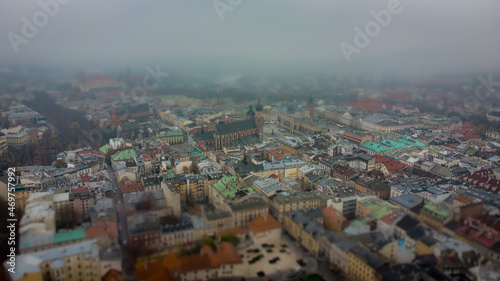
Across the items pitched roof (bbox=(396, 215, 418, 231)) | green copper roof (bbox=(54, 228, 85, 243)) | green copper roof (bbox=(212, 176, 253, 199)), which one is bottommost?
pitched roof (bbox=(396, 215, 418, 231))

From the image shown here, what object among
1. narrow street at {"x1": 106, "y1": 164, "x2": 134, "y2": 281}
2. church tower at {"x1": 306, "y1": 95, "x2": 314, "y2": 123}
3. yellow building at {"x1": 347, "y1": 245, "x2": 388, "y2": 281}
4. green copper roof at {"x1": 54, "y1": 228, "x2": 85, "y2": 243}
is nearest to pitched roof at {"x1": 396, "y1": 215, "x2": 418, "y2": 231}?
yellow building at {"x1": 347, "y1": 245, "x2": 388, "y2": 281}

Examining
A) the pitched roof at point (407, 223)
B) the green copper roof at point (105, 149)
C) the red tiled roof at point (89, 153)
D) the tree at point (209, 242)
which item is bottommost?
the tree at point (209, 242)

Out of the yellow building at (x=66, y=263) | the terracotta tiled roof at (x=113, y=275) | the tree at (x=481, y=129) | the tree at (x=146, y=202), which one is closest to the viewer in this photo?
the yellow building at (x=66, y=263)

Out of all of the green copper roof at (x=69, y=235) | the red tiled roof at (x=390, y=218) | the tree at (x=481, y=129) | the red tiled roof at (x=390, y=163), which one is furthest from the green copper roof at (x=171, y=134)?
the tree at (x=481, y=129)

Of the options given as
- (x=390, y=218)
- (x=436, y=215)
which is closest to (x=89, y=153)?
(x=390, y=218)

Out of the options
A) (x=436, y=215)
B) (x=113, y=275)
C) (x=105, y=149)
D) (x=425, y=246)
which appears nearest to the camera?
(x=113, y=275)

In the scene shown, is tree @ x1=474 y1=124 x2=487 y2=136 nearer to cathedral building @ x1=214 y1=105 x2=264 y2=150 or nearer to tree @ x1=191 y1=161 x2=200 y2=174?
cathedral building @ x1=214 y1=105 x2=264 y2=150

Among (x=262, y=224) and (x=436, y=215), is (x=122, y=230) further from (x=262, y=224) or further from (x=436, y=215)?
(x=436, y=215)

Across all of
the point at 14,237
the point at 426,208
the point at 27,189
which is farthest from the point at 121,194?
the point at 426,208

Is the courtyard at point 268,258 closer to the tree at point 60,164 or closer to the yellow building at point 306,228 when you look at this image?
the yellow building at point 306,228

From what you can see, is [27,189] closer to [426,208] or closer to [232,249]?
[232,249]

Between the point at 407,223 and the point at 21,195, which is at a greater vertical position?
the point at 21,195
